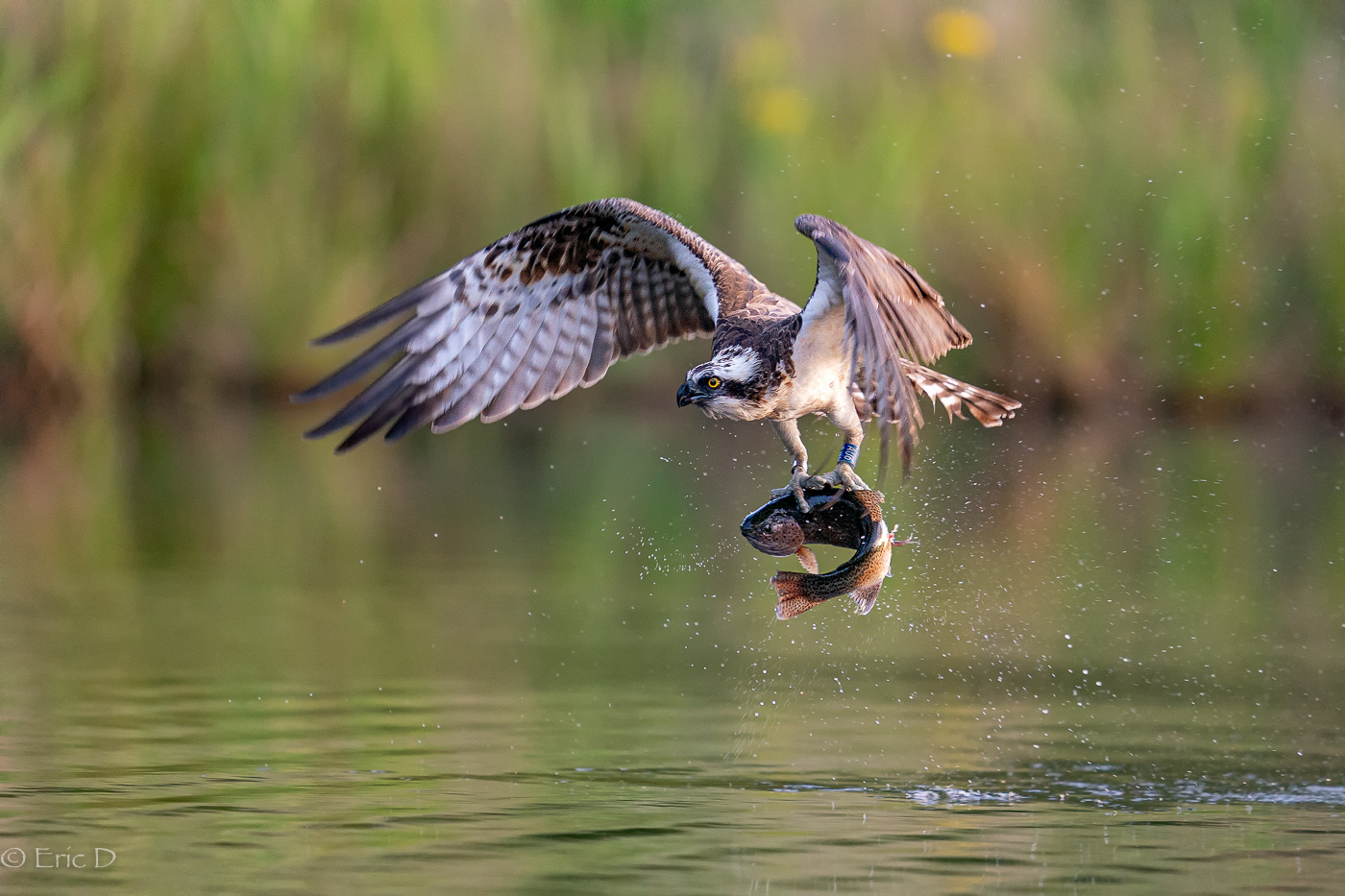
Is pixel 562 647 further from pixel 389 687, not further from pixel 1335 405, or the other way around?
pixel 1335 405

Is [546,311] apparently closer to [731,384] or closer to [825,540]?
[731,384]

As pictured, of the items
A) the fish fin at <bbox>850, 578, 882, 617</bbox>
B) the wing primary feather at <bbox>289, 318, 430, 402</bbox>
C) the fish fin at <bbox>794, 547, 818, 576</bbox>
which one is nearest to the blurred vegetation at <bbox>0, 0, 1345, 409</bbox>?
the wing primary feather at <bbox>289, 318, 430, 402</bbox>

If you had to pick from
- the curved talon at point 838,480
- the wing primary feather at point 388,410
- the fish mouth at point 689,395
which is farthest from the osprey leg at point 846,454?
the wing primary feather at point 388,410

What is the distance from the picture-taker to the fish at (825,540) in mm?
7023

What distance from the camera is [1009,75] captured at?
1562 centimetres

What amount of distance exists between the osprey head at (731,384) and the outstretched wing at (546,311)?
0.56 m

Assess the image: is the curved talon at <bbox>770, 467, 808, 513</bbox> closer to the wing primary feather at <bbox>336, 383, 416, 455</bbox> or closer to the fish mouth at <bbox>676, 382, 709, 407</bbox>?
the fish mouth at <bbox>676, 382, 709, 407</bbox>

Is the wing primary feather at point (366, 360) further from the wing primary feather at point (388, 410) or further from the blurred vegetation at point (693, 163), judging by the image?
the blurred vegetation at point (693, 163)

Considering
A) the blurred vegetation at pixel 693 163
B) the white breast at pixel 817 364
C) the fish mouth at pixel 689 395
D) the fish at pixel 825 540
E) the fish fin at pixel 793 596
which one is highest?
the blurred vegetation at pixel 693 163

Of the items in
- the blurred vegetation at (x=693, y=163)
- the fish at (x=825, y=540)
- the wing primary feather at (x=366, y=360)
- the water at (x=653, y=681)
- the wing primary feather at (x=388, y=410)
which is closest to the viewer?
the water at (x=653, y=681)

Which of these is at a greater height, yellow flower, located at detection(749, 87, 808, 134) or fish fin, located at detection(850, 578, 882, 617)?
yellow flower, located at detection(749, 87, 808, 134)

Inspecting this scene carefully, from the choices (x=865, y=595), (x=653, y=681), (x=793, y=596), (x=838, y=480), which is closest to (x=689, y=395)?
(x=838, y=480)

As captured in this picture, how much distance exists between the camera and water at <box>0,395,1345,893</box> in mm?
5875

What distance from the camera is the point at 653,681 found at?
833 cm
